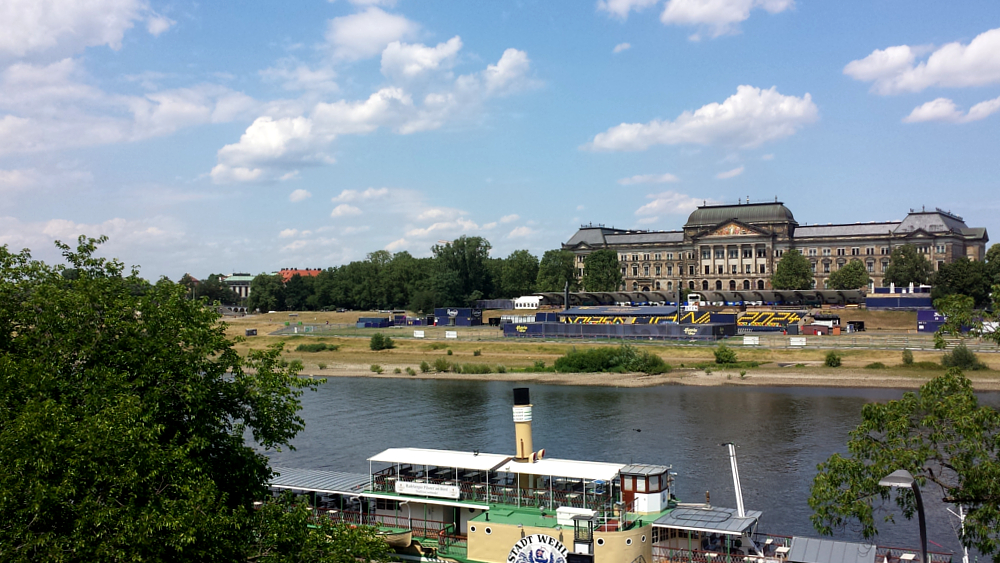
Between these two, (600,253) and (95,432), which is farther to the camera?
(600,253)

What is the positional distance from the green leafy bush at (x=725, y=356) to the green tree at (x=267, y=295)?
126 m

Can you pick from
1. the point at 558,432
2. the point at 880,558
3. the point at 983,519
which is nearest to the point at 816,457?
the point at 558,432

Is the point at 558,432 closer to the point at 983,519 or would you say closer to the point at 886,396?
the point at 886,396

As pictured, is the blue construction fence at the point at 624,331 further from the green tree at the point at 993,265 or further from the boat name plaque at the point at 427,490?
the boat name plaque at the point at 427,490

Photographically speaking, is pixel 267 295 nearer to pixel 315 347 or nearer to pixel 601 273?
pixel 601 273

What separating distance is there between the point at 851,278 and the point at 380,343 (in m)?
98.7

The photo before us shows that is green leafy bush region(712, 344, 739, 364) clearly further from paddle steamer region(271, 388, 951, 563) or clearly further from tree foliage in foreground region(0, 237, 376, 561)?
tree foliage in foreground region(0, 237, 376, 561)

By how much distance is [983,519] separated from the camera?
16906 millimetres

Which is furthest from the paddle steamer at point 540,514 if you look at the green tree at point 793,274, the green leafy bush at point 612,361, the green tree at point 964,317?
the green tree at point 793,274

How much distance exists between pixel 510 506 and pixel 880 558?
37.1 ft

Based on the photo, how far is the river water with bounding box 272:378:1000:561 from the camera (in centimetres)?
3938

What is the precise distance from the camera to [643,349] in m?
94.9

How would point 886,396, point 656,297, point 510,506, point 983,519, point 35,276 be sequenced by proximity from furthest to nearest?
point 656,297 < point 886,396 < point 510,506 < point 35,276 < point 983,519

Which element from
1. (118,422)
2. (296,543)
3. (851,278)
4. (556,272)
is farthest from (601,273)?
(118,422)
